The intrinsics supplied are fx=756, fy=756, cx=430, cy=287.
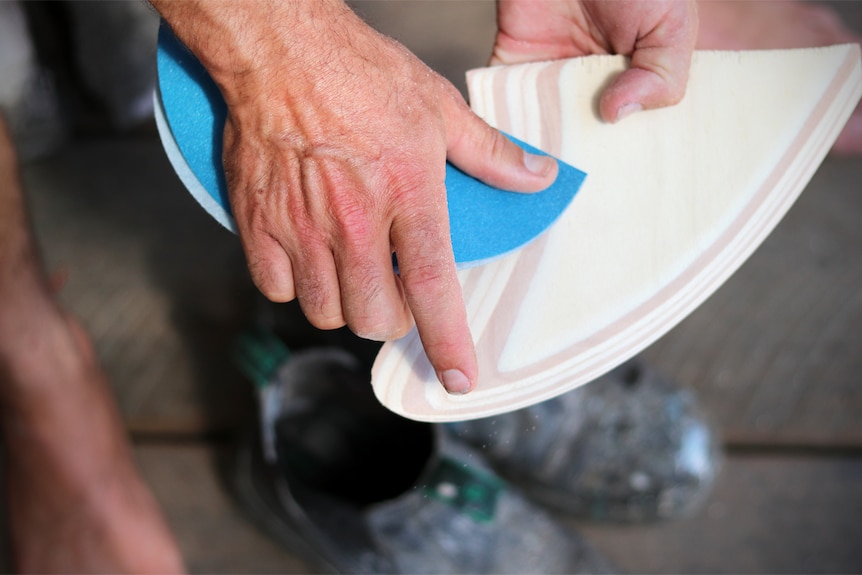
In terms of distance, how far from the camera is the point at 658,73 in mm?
489

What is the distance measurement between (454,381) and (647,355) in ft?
1.61

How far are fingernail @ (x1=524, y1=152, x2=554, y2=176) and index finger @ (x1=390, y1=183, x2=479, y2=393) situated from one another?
0.07m

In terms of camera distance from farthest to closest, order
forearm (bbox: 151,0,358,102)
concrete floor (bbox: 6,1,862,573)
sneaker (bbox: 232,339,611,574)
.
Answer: concrete floor (bbox: 6,1,862,573), sneaker (bbox: 232,339,611,574), forearm (bbox: 151,0,358,102)

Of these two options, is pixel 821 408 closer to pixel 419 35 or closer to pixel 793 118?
pixel 793 118

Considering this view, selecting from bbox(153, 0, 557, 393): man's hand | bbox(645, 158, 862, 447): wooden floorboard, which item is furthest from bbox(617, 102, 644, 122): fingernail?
bbox(645, 158, 862, 447): wooden floorboard

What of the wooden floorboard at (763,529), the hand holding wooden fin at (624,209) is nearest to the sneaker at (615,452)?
the wooden floorboard at (763,529)

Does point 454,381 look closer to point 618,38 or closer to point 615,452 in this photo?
point 618,38

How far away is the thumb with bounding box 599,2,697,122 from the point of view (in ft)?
1.60

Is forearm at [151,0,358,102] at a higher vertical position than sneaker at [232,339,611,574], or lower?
higher

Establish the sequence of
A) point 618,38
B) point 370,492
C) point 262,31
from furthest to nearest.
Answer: point 370,492
point 618,38
point 262,31

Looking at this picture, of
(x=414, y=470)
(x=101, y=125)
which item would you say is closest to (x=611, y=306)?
(x=414, y=470)

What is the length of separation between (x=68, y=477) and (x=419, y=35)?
53 cm

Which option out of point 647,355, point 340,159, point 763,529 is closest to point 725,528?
point 763,529

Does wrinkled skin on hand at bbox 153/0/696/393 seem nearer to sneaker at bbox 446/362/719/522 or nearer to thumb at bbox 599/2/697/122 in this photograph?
thumb at bbox 599/2/697/122
